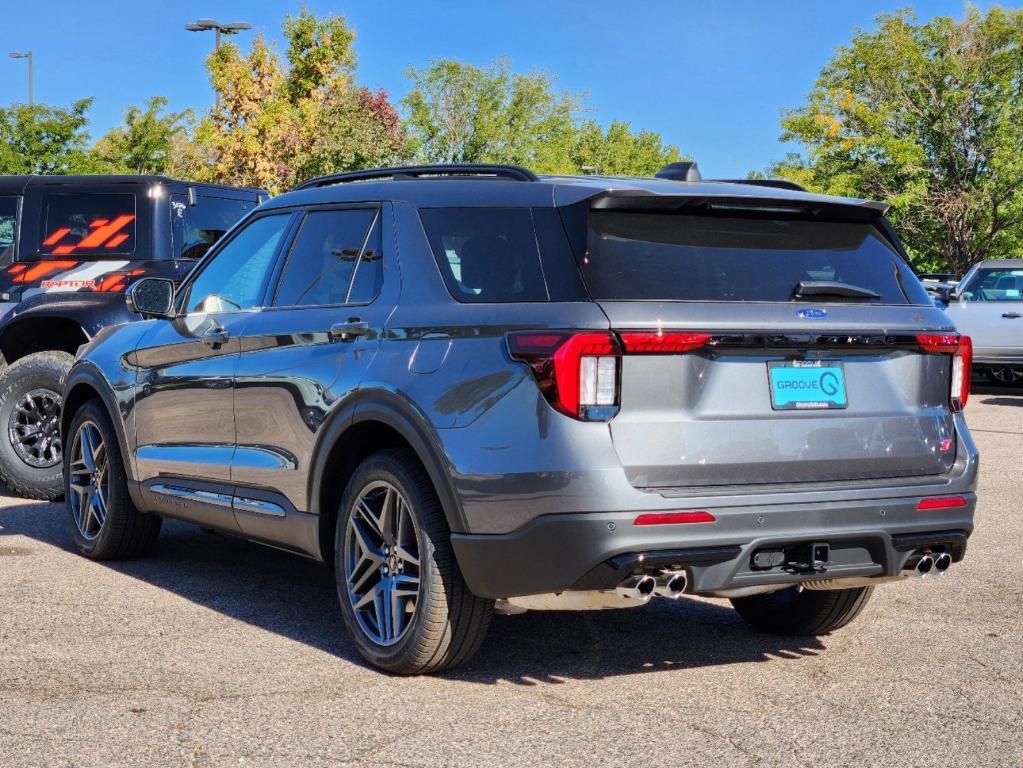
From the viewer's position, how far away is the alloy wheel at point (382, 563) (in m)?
4.93

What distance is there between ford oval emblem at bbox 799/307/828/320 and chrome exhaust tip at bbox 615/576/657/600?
984 millimetres

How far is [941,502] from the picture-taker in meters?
4.82

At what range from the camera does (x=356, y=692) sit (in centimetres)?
480

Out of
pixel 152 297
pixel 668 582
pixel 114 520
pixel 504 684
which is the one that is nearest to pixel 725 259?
pixel 668 582

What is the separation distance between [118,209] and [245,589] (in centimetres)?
417

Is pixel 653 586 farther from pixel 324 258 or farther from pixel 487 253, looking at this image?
pixel 324 258

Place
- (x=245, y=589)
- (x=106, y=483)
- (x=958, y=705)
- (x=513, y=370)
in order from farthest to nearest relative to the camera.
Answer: (x=106, y=483) < (x=245, y=589) < (x=958, y=705) < (x=513, y=370)

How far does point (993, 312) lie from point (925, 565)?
16.3 m

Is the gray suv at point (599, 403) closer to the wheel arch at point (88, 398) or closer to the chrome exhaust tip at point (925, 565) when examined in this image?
the chrome exhaust tip at point (925, 565)

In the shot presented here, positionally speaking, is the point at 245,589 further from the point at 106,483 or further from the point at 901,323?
the point at 901,323

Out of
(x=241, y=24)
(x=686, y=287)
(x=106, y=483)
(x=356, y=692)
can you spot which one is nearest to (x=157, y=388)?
(x=106, y=483)

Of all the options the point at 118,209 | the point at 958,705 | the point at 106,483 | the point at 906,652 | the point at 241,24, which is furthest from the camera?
the point at 241,24

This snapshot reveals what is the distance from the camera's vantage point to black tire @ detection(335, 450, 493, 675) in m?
4.72

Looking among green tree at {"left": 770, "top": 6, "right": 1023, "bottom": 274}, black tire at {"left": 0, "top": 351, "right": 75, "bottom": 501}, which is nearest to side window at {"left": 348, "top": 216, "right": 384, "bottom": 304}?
black tire at {"left": 0, "top": 351, "right": 75, "bottom": 501}
